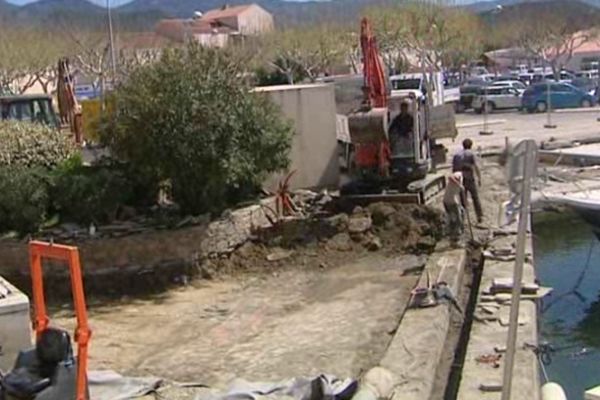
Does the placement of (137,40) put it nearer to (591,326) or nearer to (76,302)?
(591,326)

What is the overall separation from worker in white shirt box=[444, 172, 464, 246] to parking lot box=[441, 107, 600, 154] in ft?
40.8

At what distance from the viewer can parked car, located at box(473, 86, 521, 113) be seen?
49.4 metres

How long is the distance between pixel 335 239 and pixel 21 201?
5405mm

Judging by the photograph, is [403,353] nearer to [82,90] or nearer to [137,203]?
[137,203]

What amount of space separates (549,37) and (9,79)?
112ft

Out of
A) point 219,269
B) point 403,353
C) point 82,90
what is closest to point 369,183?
point 219,269

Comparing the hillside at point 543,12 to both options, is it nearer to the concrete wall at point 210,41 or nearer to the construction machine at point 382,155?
the concrete wall at point 210,41

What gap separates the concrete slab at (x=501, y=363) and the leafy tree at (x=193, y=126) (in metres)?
5.05

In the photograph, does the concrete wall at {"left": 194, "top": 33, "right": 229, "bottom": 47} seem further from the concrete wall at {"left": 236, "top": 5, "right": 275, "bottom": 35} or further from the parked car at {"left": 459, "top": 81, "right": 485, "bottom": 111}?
the concrete wall at {"left": 236, "top": 5, "right": 275, "bottom": 35}

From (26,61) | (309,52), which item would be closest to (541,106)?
(309,52)

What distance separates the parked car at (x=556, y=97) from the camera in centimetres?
4697

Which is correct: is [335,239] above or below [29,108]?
below

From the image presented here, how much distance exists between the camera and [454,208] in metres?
17.5

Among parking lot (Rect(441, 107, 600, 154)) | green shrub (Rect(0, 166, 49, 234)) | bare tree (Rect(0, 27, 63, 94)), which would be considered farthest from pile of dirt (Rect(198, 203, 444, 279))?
bare tree (Rect(0, 27, 63, 94))
